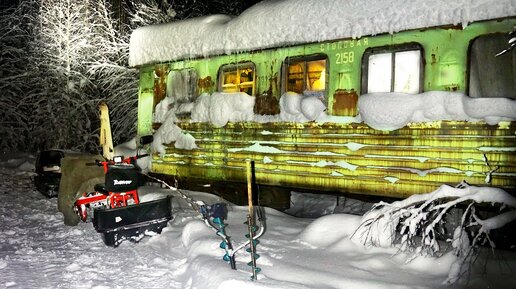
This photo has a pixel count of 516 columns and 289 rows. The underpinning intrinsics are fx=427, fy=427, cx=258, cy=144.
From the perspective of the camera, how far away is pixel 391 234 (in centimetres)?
536

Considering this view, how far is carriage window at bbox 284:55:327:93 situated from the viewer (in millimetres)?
7137

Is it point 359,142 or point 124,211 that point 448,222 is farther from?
point 124,211

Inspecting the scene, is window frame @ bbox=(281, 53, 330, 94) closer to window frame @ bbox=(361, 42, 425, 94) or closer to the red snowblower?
window frame @ bbox=(361, 42, 425, 94)

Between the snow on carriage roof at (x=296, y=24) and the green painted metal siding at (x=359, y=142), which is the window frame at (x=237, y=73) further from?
the snow on carriage roof at (x=296, y=24)

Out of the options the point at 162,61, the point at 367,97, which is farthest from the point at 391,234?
the point at 162,61

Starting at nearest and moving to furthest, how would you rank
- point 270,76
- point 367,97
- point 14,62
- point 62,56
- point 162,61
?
1. point 367,97
2. point 270,76
3. point 162,61
4. point 62,56
5. point 14,62

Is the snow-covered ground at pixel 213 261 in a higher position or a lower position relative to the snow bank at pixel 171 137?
lower

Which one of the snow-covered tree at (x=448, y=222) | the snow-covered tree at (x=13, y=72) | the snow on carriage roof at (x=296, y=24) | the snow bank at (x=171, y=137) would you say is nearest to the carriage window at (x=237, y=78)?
the snow on carriage roof at (x=296, y=24)

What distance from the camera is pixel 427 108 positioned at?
5945 mm

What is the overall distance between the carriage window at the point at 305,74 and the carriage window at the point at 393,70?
30.9 inches

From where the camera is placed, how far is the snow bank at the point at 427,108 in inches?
214

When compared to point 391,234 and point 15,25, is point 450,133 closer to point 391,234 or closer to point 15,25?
point 391,234

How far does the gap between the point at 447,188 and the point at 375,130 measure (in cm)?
199

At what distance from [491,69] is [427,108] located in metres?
0.91
